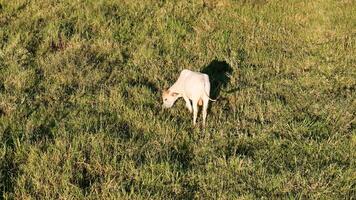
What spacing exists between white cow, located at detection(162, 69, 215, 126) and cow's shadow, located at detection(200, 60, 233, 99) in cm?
89

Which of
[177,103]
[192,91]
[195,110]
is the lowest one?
[177,103]

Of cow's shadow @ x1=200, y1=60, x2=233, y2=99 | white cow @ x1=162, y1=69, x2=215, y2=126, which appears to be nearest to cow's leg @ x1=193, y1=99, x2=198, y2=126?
white cow @ x1=162, y1=69, x2=215, y2=126

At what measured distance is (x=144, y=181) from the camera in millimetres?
5500

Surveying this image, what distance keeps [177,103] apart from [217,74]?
1.45 meters

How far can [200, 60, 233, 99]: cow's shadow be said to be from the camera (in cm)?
821

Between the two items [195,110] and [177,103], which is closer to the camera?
[195,110]

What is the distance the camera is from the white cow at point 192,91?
6.71 meters

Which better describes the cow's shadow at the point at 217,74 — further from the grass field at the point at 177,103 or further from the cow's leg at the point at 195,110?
the cow's leg at the point at 195,110

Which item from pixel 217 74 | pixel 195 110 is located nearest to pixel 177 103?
pixel 195 110

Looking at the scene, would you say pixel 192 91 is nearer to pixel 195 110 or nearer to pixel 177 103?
pixel 195 110

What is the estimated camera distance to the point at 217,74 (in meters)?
8.77

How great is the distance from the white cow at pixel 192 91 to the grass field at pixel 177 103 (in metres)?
0.17

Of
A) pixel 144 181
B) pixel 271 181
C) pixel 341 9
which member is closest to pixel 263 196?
pixel 271 181

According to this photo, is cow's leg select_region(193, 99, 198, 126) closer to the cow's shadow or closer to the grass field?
the grass field
